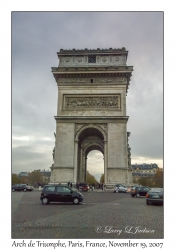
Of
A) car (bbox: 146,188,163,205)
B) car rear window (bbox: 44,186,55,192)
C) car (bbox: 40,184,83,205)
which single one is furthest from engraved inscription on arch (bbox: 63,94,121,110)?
car (bbox: 40,184,83,205)

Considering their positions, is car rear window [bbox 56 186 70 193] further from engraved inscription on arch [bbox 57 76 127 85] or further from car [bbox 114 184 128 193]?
engraved inscription on arch [bbox 57 76 127 85]

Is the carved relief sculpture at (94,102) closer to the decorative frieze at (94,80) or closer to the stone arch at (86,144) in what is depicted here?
the decorative frieze at (94,80)

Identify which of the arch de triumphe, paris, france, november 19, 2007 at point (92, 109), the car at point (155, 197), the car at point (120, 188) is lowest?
the car at point (120, 188)

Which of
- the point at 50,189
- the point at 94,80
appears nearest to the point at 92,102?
the point at 94,80

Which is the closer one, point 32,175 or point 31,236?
point 31,236

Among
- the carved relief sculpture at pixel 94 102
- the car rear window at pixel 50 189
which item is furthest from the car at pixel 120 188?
the car rear window at pixel 50 189

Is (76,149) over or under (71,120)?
under

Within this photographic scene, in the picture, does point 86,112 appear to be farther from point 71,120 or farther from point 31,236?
point 31,236
